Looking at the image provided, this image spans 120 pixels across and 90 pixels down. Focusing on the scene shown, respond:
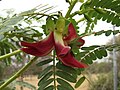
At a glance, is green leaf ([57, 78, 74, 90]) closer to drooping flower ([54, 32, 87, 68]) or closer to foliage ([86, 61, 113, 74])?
drooping flower ([54, 32, 87, 68])

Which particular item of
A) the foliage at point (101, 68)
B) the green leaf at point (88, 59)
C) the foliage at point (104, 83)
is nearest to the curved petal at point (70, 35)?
the green leaf at point (88, 59)

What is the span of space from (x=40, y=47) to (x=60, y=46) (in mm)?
25

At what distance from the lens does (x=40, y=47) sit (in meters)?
0.43

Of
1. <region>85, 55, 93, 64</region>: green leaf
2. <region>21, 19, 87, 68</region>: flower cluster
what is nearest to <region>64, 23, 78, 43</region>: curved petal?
<region>21, 19, 87, 68</region>: flower cluster

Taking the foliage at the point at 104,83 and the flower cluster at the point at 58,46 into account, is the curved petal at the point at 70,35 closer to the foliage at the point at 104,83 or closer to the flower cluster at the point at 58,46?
the flower cluster at the point at 58,46

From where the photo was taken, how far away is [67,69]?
0.49 meters

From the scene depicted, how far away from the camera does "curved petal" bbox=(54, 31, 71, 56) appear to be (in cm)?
40

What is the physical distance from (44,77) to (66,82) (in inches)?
1.4

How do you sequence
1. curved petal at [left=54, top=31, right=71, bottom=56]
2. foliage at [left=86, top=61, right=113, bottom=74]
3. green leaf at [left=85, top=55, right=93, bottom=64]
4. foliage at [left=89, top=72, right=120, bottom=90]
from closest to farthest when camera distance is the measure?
curved petal at [left=54, top=31, right=71, bottom=56], green leaf at [left=85, top=55, right=93, bottom=64], foliage at [left=89, top=72, right=120, bottom=90], foliage at [left=86, top=61, right=113, bottom=74]

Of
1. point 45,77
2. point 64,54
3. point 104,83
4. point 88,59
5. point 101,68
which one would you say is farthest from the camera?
point 101,68

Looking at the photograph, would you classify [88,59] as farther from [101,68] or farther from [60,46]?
[101,68]

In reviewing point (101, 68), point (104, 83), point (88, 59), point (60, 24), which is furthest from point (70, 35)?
point (101, 68)

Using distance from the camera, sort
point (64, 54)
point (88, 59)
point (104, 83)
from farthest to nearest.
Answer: point (104, 83) < point (88, 59) < point (64, 54)

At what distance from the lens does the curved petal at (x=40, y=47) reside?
414 mm
